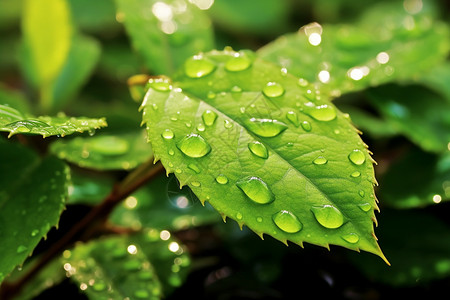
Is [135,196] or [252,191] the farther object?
[135,196]

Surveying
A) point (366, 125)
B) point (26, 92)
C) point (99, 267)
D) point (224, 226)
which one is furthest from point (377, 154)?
point (26, 92)

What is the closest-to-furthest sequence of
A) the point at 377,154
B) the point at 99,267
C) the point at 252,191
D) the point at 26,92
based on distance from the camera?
the point at 252,191 → the point at 99,267 → the point at 377,154 → the point at 26,92

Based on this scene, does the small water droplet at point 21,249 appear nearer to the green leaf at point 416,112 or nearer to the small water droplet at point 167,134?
the small water droplet at point 167,134

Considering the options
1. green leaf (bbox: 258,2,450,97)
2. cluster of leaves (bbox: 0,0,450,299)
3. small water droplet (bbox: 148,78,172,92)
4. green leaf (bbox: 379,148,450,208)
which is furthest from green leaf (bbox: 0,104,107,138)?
green leaf (bbox: 379,148,450,208)

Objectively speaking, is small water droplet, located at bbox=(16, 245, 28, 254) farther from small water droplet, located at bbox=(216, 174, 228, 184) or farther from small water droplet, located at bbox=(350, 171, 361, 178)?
small water droplet, located at bbox=(350, 171, 361, 178)

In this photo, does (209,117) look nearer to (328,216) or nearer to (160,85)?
(160,85)

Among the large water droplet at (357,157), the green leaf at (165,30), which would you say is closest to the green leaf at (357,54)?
the green leaf at (165,30)

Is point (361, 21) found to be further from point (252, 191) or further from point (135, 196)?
point (252, 191)

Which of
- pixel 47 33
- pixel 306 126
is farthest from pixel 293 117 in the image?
pixel 47 33
